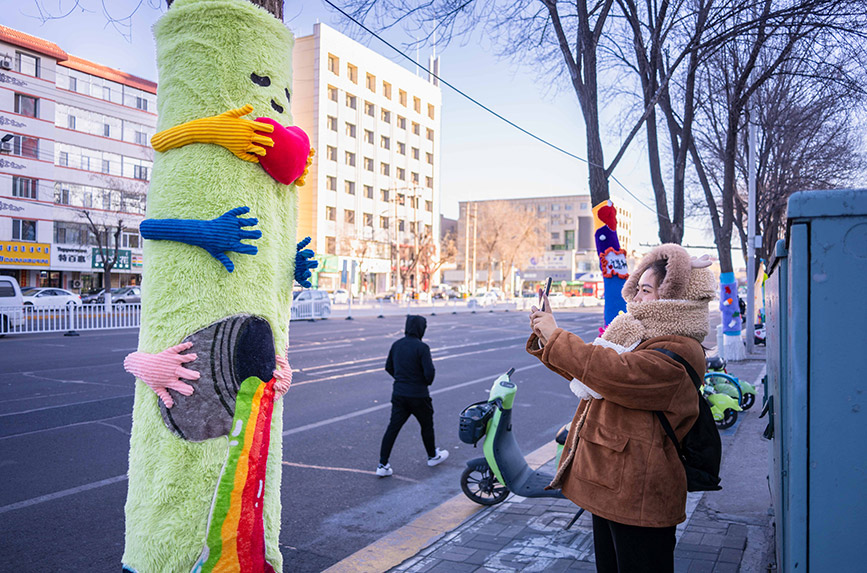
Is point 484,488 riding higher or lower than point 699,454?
lower

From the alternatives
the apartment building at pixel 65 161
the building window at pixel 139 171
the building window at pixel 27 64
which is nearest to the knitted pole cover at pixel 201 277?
the apartment building at pixel 65 161

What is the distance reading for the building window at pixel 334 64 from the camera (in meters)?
56.2

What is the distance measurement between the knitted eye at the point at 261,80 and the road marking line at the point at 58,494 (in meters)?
4.37

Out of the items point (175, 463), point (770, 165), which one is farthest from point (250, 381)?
point (770, 165)

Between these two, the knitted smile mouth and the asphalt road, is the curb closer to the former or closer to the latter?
the asphalt road

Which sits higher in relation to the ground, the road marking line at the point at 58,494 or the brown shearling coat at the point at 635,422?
the brown shearling coat at the point at 635,422

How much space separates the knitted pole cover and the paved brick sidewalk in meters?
1.96

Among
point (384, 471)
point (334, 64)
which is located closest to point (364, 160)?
point (334, 64)

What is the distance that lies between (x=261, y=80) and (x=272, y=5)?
0.39m

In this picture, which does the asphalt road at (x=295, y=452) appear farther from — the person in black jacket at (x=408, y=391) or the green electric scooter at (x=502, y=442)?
the green electric scooter at (x=502, y=442)

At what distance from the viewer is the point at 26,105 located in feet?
123

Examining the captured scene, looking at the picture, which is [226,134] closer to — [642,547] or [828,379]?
[828,379]

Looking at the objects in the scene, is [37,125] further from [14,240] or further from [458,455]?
[458,455]

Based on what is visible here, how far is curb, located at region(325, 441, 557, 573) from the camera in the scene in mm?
4004
